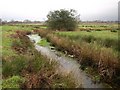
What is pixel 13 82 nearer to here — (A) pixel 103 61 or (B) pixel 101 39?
(A) pixel 103 61

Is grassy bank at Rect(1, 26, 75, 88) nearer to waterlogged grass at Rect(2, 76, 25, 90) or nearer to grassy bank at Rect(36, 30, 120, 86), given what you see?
waterlogged grass at Rect(2, 76, 25, 90)

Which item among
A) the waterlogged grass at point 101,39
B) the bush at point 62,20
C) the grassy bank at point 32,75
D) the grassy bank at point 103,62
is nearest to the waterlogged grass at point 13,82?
the grassy bank at point 32,75

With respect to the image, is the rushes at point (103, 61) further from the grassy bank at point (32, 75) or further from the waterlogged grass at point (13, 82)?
the waterlogged grass at point (13, 82)

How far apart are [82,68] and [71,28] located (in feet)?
126

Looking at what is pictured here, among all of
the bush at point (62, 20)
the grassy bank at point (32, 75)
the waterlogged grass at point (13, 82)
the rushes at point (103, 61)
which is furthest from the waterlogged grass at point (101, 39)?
the bush at point (62, 20)

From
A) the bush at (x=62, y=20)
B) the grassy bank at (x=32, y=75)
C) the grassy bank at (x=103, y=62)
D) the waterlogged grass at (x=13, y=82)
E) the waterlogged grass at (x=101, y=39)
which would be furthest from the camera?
the bush at (x=62, y=20)

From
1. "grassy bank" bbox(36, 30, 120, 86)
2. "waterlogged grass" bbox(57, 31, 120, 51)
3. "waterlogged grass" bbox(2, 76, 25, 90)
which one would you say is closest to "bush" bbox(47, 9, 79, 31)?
"waterlogged grass" bbox(57, 31, 120, 51)

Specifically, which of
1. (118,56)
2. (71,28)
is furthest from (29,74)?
(71,28)

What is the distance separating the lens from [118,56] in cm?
1268

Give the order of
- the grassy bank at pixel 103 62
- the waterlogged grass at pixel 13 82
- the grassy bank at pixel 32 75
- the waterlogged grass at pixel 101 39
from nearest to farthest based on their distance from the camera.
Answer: the waterlogged grass at pixel 13 82 → the grassy bank at pixel 32 75 → the grassy bank at pixel 103 62 → the waterlogged grass at pixel 101 39

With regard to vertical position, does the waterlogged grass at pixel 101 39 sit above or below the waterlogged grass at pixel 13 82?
above

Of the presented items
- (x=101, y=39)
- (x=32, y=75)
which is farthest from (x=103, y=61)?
(x=101, y=39)

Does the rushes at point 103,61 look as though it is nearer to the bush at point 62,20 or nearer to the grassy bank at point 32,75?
the grassy bank at point 32,75

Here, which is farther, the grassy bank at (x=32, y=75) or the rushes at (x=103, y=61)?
the rushes at (x=103, y=61)
